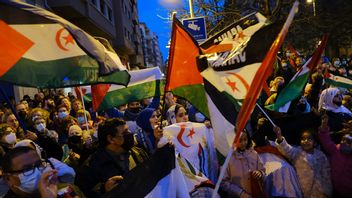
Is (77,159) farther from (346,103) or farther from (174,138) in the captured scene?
(346,103)

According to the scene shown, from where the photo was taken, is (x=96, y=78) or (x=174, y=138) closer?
(x=96, y=78)

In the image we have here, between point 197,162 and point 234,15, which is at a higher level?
point 234,15

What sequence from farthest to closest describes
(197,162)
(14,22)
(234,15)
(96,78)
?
(234,15) → (197,162) → (96,78) → (14,22)

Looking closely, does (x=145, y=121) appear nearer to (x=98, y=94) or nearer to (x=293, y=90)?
(x=98, y=94)

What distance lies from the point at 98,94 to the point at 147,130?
1.47 m

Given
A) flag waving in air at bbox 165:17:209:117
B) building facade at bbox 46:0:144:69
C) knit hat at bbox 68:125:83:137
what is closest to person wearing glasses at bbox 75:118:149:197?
flag waving in air at bbox 165:17:209:117

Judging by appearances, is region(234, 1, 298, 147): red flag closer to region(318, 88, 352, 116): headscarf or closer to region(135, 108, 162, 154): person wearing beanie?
region(135, 108, 162, 154): person wearing beanie

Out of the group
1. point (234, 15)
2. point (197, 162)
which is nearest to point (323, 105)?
point (197, 162)

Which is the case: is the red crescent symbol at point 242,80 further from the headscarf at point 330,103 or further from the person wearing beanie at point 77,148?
the headscarf at point 330,103

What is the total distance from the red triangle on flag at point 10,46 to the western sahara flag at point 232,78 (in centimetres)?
→ 145

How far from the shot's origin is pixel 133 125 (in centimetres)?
581

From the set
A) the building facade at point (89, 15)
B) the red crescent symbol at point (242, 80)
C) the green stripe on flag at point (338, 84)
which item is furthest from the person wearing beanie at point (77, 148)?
the building facade at point (89, 15)

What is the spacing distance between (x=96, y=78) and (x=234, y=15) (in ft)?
56.0

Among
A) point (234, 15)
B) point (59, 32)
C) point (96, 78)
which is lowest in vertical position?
point (96, 78)
